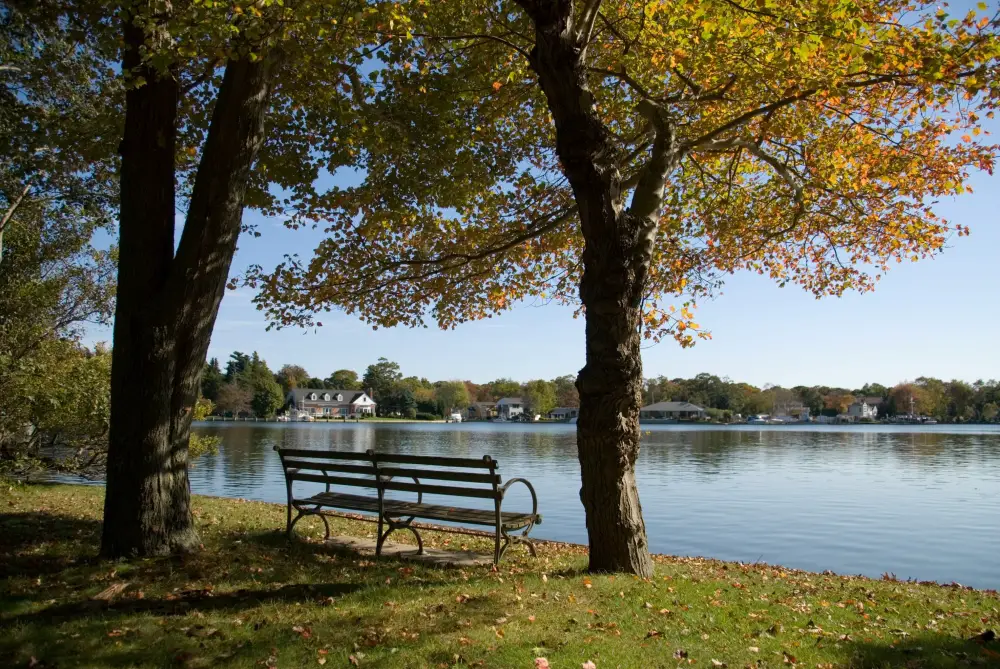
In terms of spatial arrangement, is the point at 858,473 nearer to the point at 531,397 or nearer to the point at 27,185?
the point at 27,185

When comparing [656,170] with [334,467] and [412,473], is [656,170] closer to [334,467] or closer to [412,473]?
[412,473]

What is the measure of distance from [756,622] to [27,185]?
15854 millimetres

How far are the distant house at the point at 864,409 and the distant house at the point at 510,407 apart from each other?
6946 centimetres

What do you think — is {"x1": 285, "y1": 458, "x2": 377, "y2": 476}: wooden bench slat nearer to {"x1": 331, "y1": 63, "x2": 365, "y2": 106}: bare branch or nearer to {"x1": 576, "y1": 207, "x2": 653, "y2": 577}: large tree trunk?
{"x1": 576, "y1": 207, "x2": 653, "y2": 577}: large tree trunk

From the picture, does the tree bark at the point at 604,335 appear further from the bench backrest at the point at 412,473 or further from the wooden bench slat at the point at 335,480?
the wooden bench slat at the point at 335,480

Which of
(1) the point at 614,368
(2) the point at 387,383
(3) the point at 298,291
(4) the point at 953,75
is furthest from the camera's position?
(2) the point at 387,383

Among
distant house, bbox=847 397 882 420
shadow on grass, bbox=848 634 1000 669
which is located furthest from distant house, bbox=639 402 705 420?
shadow on grass, bbox=848 634 1000 669

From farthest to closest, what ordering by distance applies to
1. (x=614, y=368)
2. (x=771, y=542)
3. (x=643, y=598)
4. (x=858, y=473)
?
(x=858, y=473), (x=771, y=542), (x=614, y=368), (x=643, y=598)

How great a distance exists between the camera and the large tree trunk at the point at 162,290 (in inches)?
260

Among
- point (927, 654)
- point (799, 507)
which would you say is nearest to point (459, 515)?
point (927, 654)

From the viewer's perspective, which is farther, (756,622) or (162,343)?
(162,343)

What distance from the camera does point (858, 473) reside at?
29.9 meters

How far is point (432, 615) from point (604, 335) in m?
2.94

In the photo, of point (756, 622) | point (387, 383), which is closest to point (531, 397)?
point (387, 383)
